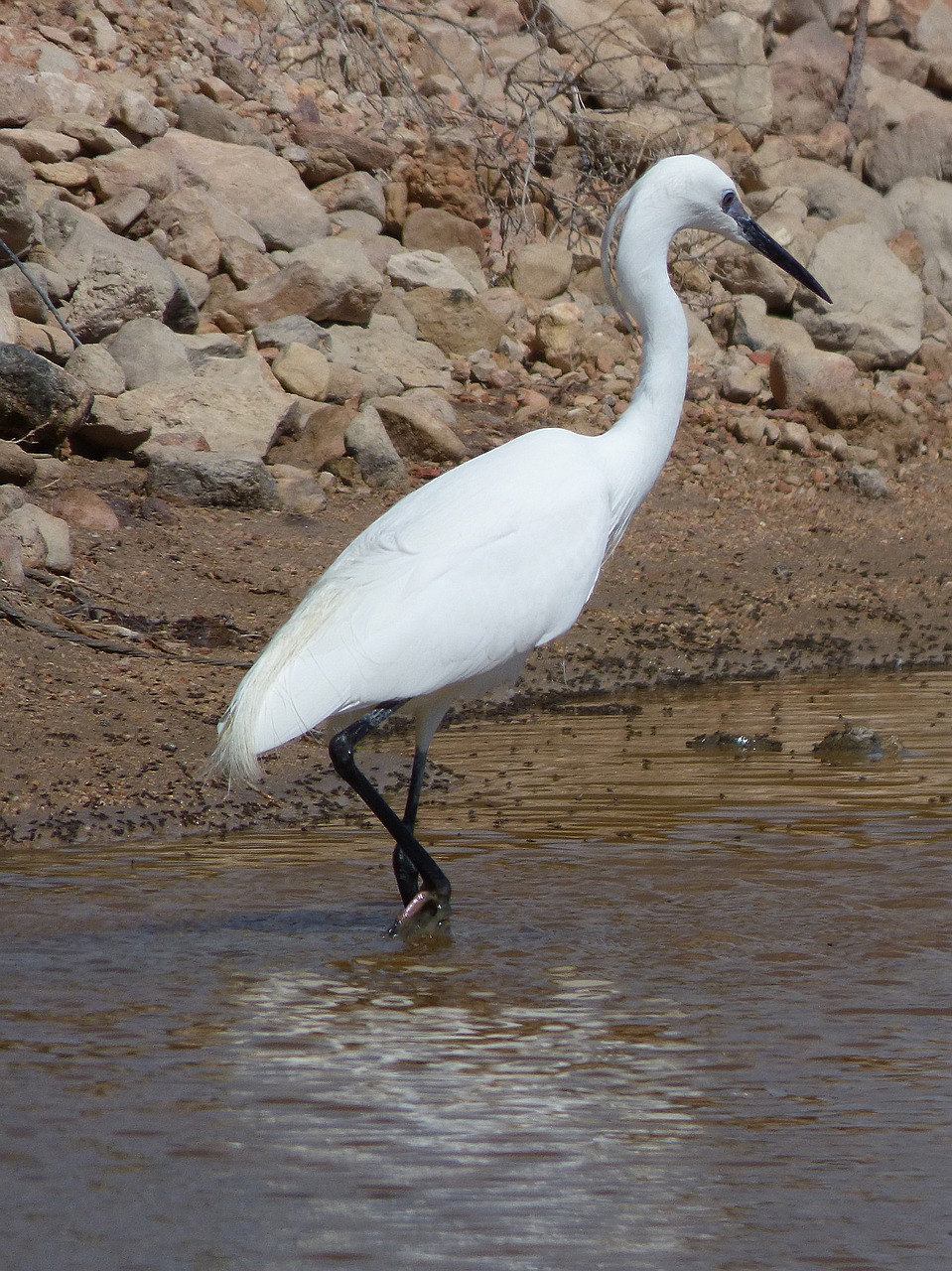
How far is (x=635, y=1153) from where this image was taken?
342cm

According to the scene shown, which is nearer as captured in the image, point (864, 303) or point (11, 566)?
point (11, 566)

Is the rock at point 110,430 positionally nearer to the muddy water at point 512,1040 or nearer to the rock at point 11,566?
the rock at point 11,566

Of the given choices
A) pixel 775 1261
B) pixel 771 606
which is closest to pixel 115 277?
pixel 771 606

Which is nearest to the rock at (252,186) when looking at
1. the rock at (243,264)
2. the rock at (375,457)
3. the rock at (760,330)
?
the rock at (243,264)

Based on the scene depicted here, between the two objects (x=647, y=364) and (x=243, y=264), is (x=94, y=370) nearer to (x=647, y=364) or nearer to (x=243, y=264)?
(x=243, y=264)

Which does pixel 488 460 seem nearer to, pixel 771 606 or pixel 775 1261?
pixel 775 1261

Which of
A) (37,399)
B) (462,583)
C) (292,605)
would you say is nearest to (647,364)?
(462,583)

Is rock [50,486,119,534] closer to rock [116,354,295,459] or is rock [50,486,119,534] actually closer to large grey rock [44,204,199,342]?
rock [116,354,295,459]

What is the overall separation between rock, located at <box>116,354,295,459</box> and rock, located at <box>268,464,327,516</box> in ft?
0.65

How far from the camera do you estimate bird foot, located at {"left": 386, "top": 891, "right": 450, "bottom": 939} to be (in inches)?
195

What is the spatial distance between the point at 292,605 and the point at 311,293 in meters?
3.59

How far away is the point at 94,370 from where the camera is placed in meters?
9.84

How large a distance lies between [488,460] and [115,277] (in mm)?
5829

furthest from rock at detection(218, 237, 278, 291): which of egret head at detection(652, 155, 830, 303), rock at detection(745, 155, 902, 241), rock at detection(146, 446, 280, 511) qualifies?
egret head at detection(652, 155, 830, 303)
